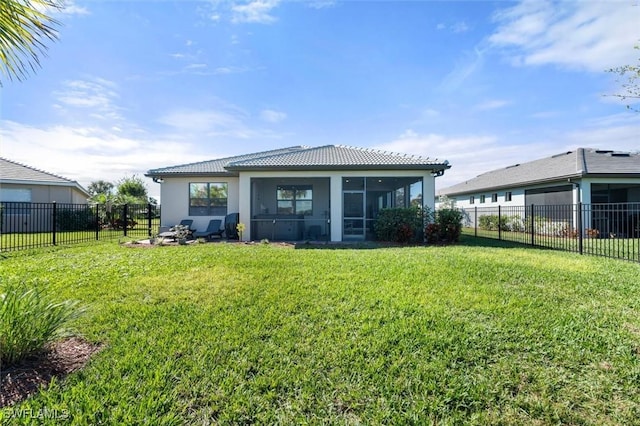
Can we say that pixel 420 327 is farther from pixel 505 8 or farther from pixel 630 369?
pixel 505 8

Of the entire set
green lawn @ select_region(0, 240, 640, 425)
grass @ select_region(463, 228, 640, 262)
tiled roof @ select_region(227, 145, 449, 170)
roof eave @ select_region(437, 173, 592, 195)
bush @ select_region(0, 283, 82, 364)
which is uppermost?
tiled roof @ select_region(227, 145, 449, 170)

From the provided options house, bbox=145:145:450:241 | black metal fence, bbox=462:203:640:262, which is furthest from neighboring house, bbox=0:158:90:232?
black metal fence, bbox=462:203:640:262

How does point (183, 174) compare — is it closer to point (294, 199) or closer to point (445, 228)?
point (294, 199)

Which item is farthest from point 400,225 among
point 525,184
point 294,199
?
point 525,184

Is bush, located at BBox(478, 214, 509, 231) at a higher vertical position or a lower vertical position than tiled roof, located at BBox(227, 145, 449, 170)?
lower

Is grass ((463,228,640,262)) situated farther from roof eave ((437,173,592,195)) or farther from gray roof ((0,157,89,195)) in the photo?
gray roof ((0,157,89,195))

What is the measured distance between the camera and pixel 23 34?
2.77m

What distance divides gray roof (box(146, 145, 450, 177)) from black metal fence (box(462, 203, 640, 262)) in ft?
16.7

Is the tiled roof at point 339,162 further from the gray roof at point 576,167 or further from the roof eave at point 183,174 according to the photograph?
the gray roof at point 576,167

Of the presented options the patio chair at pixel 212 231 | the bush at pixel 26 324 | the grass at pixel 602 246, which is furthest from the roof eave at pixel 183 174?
the grass at pixel 602 246

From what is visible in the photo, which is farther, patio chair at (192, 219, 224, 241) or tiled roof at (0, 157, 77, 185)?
tiled roof at (0, 157, 77, 185)

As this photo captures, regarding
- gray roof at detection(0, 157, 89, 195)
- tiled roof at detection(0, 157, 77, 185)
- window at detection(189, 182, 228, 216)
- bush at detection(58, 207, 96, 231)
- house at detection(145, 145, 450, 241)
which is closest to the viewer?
house at detection(145, 145, 450, 241)

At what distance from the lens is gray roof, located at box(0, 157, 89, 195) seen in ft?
57.4

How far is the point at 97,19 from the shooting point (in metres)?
4.82
